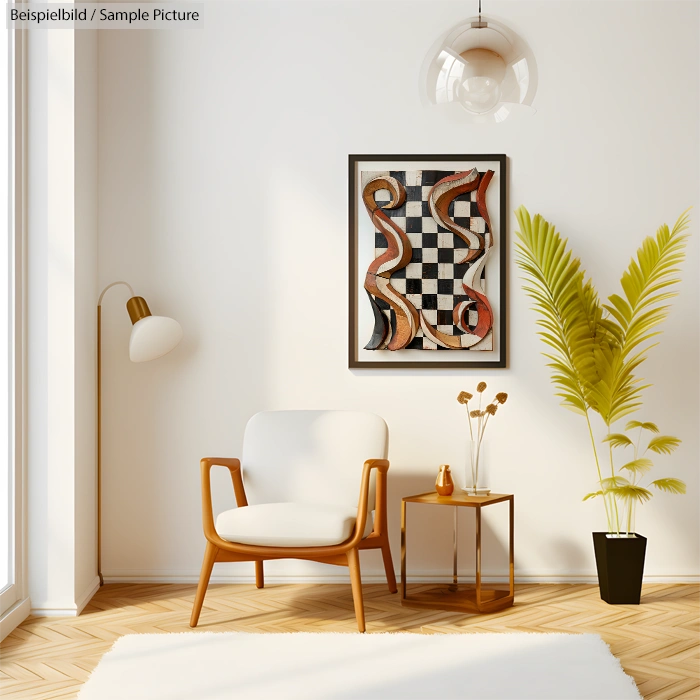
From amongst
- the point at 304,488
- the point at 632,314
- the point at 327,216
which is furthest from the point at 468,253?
the point at 304,488

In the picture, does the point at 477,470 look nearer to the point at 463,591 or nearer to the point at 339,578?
the point at 463,591

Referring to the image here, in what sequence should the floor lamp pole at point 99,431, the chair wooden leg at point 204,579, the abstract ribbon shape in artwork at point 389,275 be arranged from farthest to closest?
1. the abstract ribbon shape in artwork at point 389,275
2. the floor lamp pole at point 99,431
3. the chair wooden leg at point 204,579

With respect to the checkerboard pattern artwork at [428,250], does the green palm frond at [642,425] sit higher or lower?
lower

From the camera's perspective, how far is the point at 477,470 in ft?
11.2

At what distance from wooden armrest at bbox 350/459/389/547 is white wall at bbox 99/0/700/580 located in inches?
24.8

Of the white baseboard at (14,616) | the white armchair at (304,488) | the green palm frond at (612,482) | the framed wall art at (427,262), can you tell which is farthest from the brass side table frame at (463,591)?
the white baseboard at (14,616)

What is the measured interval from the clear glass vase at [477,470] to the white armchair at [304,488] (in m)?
0.38

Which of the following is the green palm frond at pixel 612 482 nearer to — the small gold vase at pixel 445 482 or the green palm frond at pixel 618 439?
the green palm frond at pixel 618 439

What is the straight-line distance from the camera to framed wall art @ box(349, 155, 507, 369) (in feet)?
12.4

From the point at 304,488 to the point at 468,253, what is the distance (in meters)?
1.36

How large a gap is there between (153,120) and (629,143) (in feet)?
7.51

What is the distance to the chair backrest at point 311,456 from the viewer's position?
3375 millimetres

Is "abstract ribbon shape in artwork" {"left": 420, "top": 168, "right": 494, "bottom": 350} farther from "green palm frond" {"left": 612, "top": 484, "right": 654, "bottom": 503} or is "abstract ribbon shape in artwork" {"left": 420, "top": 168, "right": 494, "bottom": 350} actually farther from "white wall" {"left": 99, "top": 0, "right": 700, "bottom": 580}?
"green palm frond" {"left": 612, "top": 484, "right": 654, "bottom": 503}

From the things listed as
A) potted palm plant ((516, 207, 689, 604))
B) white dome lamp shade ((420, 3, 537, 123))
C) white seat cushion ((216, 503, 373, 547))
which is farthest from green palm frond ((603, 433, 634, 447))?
white dome lamp shade ((420, 3, 537, 123))
